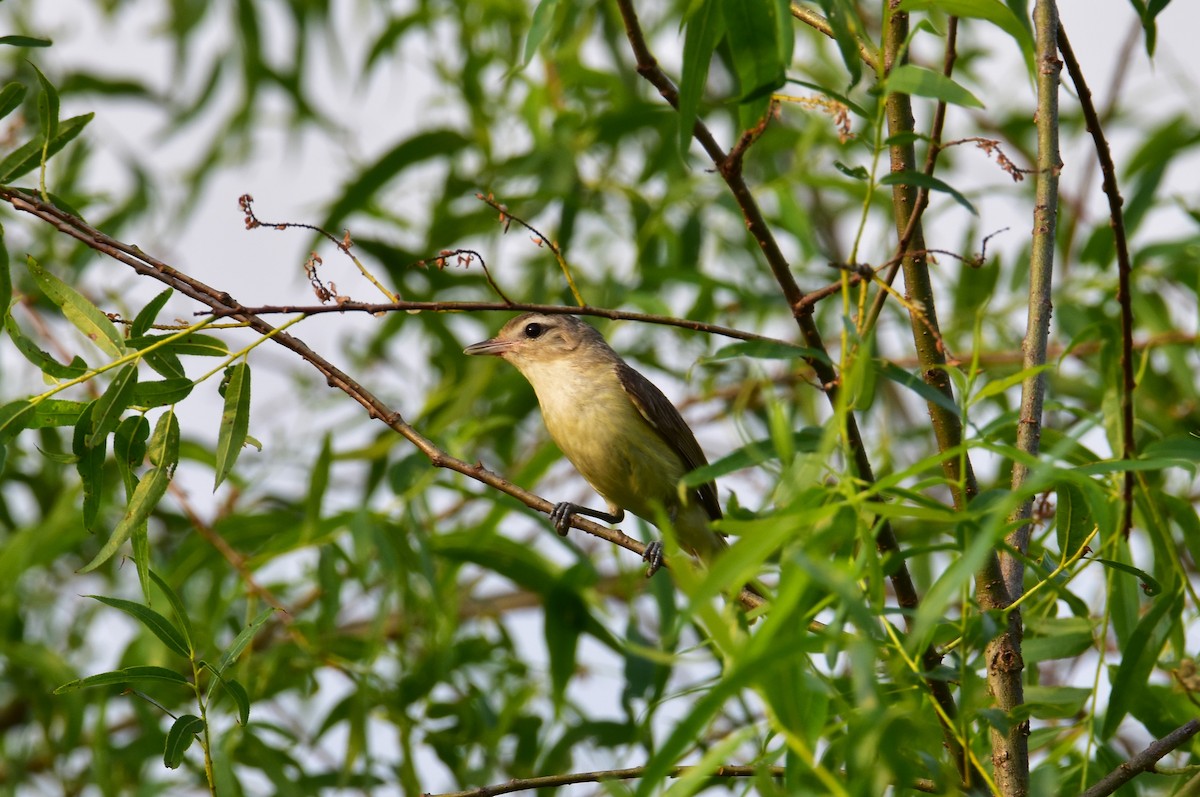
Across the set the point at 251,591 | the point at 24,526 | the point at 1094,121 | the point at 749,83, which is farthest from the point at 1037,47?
the point at 24,526

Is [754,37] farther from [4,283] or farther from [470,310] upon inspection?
[4,283]

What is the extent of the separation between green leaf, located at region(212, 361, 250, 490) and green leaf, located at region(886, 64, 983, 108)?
1340 mm

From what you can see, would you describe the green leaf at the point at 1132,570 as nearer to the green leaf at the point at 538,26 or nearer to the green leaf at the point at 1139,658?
the green leaf at the point at 1139,658

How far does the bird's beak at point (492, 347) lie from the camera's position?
17.1 ft

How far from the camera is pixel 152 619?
8.25 feet

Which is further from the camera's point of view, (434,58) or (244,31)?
(244,31)

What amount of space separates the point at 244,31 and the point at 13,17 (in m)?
1.08

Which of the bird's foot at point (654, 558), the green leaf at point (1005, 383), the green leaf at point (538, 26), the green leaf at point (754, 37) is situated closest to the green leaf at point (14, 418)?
the green leaf at point (538, 26)

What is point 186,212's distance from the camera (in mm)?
6941

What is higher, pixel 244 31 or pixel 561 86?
pixel 244 31

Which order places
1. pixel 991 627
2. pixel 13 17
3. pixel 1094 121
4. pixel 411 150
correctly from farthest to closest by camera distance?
pixel 13 17 < pixel 411 150 < pixel 1094 121 < pixel 991 627

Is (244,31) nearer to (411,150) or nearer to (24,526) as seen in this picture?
(411,150)

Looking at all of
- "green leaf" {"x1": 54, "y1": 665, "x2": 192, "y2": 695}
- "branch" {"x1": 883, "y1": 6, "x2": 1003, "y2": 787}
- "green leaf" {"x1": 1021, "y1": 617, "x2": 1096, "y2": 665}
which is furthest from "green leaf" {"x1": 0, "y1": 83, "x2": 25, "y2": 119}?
"green leaf" {"x1": 1021, "y1": 617, "x2": 1096, "y2": 665}

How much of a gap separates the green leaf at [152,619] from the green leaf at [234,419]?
283mm
